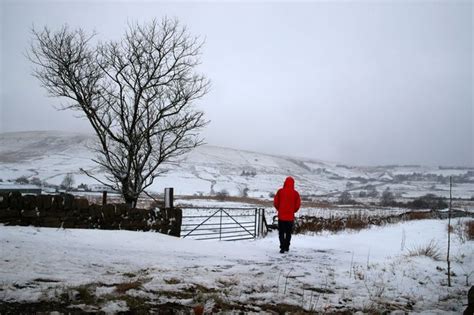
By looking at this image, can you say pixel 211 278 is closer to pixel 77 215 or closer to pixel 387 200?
pixel 77 215

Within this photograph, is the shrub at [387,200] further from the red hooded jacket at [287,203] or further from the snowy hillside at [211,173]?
the red hooded jacket at [287,203]

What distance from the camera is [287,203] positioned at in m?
8.74

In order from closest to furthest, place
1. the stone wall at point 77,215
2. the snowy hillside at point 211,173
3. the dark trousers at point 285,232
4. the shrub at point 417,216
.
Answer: the stone wall at point 77,215 < the dark trousers at point 285,232 < the shrub at point 417,216 < the snowy hillside at point 211,173

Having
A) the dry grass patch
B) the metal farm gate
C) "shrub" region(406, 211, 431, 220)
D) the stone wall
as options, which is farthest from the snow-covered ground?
"shrub" region(406, 211, 431, 220)

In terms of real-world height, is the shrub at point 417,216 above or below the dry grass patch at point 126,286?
below

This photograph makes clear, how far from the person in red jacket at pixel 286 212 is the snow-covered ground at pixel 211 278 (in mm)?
778

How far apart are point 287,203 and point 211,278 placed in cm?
413

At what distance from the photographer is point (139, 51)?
13414 millimetres

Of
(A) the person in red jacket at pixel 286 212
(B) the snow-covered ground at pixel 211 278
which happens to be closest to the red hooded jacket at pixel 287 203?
(A) the person in red jacket at pixel 286 212

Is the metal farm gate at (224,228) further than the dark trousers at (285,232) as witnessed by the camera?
Yes

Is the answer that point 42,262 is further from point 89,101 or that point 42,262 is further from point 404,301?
point 89,101

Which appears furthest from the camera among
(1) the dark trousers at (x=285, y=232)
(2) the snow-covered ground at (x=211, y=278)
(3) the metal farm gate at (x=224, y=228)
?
(3) the metal farm gate at (x=224, y=228)

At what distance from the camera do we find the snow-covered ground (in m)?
4.00

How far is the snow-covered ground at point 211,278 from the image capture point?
158 inches
